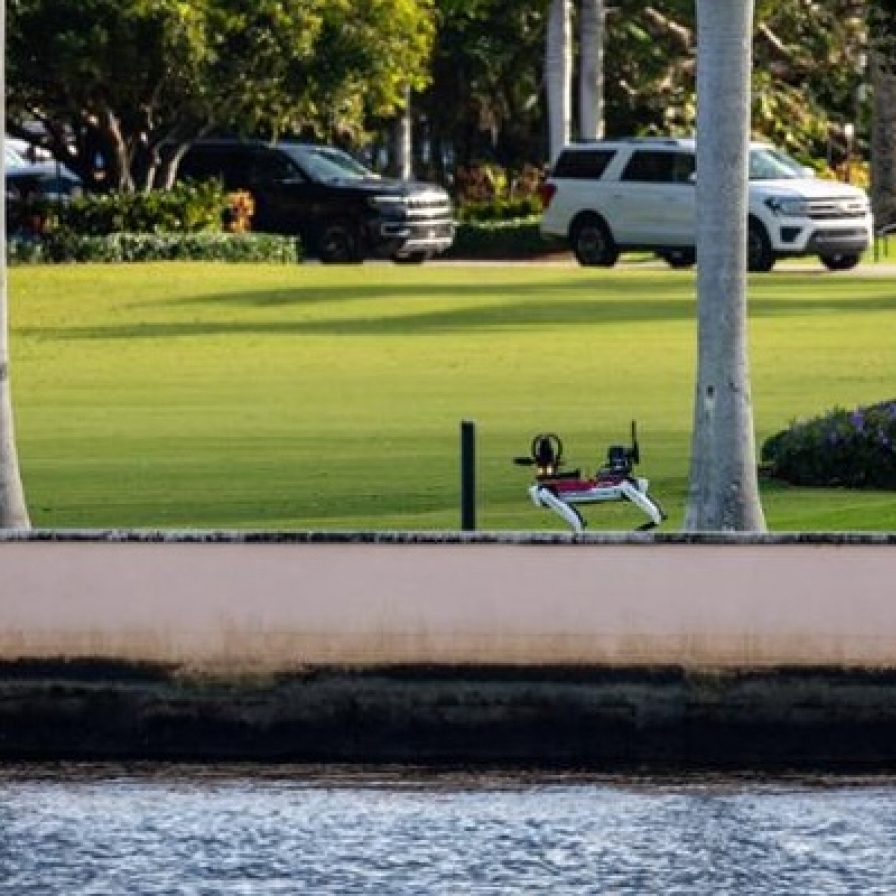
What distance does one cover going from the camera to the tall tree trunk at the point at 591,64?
5747 cm

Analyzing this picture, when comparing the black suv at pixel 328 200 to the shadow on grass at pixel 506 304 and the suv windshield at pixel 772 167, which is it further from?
the shadow on grass at pixel 506 304

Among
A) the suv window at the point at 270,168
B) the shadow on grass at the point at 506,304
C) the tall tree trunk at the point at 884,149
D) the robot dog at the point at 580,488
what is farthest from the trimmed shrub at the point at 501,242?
the robot dog at the point at 580,488

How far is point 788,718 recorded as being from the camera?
1569 cm

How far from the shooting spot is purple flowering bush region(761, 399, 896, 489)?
22.5m

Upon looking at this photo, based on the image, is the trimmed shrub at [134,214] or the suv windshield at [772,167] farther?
the suv windshield at [772,167]

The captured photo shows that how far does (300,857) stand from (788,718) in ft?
9.28

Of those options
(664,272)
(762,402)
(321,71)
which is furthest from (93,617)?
(321,71)

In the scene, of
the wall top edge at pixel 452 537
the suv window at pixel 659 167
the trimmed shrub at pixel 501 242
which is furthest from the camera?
the trimmed shrub at pixel 501 242

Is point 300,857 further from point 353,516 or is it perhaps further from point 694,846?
point 353,516

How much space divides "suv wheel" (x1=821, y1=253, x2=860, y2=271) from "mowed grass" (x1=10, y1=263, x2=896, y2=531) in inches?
65.0

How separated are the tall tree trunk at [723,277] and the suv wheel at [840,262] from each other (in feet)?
94.1

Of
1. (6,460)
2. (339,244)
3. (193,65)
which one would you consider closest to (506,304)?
(193,65)

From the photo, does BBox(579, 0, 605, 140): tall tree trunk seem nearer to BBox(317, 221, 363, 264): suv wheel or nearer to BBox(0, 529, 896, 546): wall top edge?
BBox(317, 221, 363, 264): suv wheel

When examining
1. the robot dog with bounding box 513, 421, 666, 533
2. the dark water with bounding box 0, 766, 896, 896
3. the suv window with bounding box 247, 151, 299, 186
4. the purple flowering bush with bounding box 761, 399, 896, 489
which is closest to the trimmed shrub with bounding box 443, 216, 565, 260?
the suv window with bounding box 247, 151, 299, 186
